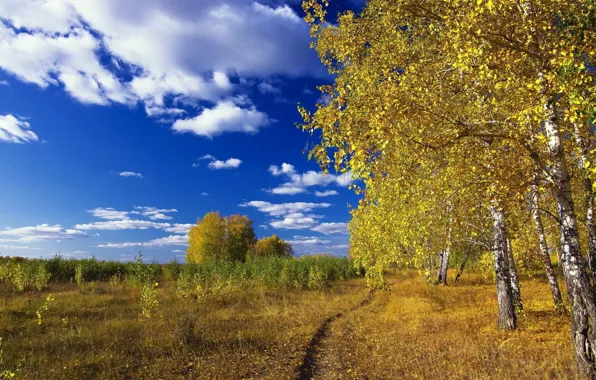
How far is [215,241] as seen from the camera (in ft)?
233

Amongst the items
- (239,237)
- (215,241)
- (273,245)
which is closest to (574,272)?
(215,241)

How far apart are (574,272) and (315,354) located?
7.50m

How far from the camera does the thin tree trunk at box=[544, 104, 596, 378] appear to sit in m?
7.60

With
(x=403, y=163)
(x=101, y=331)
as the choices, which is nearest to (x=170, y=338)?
(x=101, y=331)

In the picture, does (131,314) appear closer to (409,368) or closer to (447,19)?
(409,368)

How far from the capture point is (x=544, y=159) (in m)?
8.69

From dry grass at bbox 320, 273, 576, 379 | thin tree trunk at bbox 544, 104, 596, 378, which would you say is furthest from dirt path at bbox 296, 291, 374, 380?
thin tree trunk at bbox 544, 104, 596, 378

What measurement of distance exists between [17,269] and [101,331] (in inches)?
537

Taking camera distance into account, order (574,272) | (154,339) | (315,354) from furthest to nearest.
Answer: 1. (154,339)
2. (315,354)
3. (574,272)

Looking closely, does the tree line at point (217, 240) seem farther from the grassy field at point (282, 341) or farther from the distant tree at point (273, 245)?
the grassy field at point (282, 341)

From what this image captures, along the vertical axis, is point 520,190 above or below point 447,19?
below

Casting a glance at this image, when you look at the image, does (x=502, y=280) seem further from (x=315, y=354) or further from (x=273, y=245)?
(x=273, y=245)

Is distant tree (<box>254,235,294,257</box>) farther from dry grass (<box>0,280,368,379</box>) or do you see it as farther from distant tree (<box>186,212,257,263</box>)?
dry grass (<box>0,280,368,379</box>)

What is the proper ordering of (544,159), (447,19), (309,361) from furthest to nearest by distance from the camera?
(309,361)
(544,159)
(447,19)
